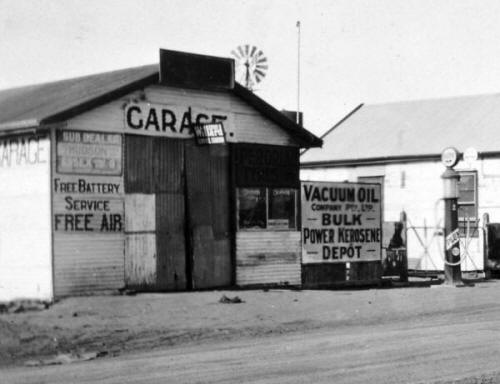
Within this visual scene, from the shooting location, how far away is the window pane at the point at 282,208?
23797 millimetres

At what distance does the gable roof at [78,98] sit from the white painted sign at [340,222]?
4.49 feet

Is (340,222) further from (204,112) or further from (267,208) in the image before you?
(204,112)

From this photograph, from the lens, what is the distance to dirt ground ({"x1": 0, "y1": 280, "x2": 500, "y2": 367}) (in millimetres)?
14703

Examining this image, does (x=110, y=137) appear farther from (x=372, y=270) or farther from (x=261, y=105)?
(x=372, y=270)

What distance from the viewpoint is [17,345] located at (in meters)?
14.4

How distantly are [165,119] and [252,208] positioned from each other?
3.27 m

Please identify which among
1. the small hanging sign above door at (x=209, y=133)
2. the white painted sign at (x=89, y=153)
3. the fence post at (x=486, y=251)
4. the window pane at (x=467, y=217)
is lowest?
the fence post at (x=486, y=251)

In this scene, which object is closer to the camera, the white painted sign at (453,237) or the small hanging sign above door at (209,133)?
the small hanging sign above door at (209,133)

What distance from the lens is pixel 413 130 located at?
122 feet

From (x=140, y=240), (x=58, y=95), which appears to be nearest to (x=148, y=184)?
(x=140, y=240)

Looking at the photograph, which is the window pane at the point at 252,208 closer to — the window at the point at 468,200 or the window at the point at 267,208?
the window at the point at 267,208

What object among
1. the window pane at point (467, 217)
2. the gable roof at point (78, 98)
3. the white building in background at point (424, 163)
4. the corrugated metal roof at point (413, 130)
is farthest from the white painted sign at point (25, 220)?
the corrugated metal roof at point (413, 130)

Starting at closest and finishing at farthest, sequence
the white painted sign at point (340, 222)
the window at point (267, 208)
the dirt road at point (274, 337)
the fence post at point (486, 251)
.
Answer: the dirt road at point (274, 337) < the window at point (267, 208) < the white painted sign at point (340, 222) < the fence post at point (486, 251)

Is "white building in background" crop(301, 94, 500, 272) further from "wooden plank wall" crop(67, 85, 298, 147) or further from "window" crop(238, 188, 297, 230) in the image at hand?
"wooden plank wall" crop(67, 85, 298, 147)
